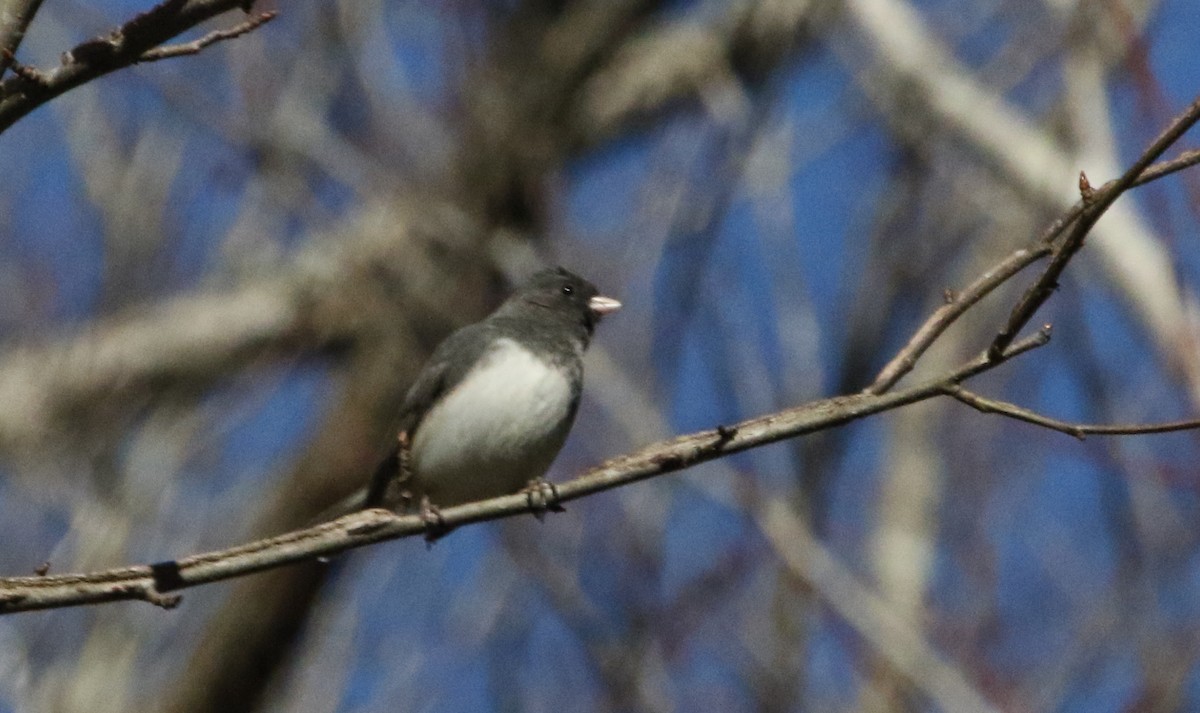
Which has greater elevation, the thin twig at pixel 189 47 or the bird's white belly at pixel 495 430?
the bird's white belly at pixel 495 430

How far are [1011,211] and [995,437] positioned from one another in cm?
206

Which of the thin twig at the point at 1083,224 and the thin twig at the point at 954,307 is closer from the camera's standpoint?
the thin twig at the point at 1083,224

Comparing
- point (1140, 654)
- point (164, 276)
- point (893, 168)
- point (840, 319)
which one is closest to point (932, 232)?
point (893, 168)

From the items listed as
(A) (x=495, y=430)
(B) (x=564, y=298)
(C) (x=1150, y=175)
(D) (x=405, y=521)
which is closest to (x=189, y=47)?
(D) (x=405, y=521)

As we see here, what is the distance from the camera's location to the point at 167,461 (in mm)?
4660

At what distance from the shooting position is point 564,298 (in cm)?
389

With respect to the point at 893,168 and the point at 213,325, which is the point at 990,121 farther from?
the point at 213,325

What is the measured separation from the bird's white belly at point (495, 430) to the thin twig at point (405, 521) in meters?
1.14

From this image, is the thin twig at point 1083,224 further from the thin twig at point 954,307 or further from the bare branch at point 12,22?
the bare branch at point 12,22

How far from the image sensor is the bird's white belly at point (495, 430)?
129 inches

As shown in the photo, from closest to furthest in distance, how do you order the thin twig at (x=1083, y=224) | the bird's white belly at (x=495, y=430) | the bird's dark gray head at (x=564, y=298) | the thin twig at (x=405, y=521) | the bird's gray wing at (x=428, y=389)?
the thin twig at (x=1083, y=224), the thin twig at (x=405, y=521), the bird's white belly at (x=495, y=430), the bird's gray wing at (x=428, y=389), the bird's dark gray head at (x=564, y=298)

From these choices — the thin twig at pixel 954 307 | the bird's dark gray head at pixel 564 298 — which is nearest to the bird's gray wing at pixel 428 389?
the bird's dark gray head at pixel 564 298

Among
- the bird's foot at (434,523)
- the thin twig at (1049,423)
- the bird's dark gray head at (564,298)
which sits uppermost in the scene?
the bird's dark gray head at (564,298)

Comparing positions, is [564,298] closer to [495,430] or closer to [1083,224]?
[495,430]
